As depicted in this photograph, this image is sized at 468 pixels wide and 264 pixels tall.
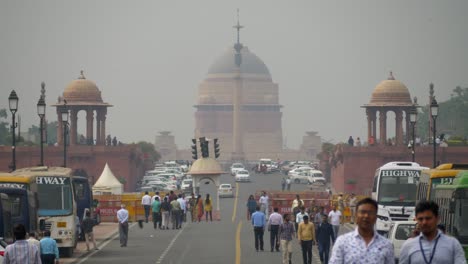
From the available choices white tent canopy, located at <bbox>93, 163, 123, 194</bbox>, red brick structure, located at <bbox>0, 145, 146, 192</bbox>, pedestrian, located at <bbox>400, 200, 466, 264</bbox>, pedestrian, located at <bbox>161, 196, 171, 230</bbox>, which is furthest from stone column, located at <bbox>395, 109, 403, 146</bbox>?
pedestrian, located at <bbox>400, 200, 466, 264</bbox>

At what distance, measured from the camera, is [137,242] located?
4594 cm

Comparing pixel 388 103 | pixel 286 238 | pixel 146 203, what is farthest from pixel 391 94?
pixel 286 238

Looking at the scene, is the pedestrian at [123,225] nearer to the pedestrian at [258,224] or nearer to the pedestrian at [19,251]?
the pedestrian at [258,224]

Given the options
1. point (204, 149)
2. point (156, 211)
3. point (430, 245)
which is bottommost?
point (156, 211)

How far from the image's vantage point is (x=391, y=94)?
11162 centimetres

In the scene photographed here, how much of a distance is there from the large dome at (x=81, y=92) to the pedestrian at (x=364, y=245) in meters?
97.8

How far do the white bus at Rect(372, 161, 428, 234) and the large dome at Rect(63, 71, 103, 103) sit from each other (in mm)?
68522

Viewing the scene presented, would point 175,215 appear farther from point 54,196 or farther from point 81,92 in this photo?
point 81,92

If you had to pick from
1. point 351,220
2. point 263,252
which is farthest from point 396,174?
point 351,220

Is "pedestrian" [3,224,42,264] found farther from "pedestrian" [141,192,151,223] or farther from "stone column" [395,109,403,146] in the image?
"stone column" [395,109,403,146]

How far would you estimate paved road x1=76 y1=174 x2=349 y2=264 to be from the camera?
123ft

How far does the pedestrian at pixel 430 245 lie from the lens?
560 inches

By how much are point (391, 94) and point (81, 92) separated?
2356 cm

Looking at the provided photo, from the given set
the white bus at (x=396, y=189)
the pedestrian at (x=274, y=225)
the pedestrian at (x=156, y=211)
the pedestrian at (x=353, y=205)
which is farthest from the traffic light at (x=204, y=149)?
the pedestrian at (x=274, y=225)
